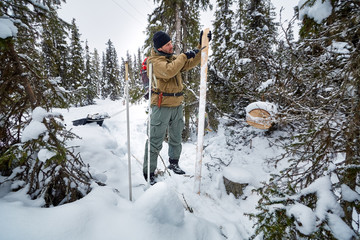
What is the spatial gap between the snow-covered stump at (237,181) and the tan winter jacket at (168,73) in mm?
1994

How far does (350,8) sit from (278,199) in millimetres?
1881

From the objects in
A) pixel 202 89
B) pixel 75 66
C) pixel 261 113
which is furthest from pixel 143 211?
pixel 75 66

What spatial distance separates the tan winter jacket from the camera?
280 centimetres

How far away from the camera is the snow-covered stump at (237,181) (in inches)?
133

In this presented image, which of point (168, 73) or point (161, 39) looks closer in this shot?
point (168, 73)

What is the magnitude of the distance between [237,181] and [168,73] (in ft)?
8.71

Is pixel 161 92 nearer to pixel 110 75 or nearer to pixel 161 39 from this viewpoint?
pixel 161 39

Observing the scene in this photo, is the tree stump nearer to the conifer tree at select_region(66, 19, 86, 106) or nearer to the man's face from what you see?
the man's face

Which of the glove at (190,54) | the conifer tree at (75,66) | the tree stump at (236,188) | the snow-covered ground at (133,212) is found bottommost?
the tree stump at (236,188)

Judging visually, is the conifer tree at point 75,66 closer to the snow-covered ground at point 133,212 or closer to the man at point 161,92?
the man at point 161,92

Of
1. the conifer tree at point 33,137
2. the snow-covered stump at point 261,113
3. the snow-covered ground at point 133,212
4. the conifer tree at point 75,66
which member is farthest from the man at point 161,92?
the conifer tree at point 75,66

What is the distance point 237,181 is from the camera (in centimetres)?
339

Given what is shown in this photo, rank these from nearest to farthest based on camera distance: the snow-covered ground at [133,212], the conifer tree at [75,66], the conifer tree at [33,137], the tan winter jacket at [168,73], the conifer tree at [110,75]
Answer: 1. the snow-covered ground at [133,212]
2. the conifer tree at [33,137]
3. the tan winter jacket at [168,73]
4. the conifer tree at [75,66]
5. the conifer tree at [110,75]

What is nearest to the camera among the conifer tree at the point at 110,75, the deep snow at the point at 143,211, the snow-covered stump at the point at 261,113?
the deep snow at the point at 143,211
